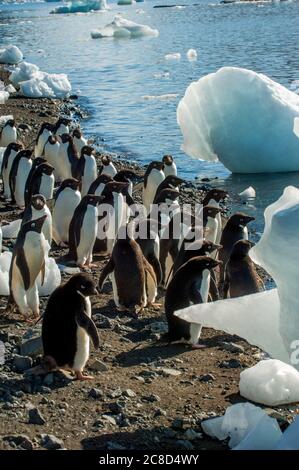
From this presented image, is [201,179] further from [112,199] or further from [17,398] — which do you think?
[17,398]

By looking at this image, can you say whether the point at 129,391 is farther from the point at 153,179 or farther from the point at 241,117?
the point at 241,117

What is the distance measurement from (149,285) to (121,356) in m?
1.33

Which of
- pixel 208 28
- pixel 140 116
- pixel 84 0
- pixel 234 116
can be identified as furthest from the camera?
pixel 84 0


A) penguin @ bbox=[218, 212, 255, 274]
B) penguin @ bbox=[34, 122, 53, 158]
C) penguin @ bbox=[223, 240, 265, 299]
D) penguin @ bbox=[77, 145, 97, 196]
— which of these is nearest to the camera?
penguin @ bbox=[223, 240, 265, 299]

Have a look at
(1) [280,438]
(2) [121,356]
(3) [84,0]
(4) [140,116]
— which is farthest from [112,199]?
(3) [84,0]

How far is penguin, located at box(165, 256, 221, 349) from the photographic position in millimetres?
6281

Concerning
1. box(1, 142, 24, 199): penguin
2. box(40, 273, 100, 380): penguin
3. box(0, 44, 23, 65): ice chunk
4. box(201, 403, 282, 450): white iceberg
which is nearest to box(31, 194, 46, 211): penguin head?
box(40, 273, 100, 380): penguin

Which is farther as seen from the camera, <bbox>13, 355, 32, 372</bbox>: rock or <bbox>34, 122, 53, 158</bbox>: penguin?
<bbox>34, 122, 53, 158</bbox>: penguin

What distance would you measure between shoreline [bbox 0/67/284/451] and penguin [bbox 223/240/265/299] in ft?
1.99

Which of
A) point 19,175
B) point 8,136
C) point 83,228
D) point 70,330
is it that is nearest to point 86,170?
point 19,175

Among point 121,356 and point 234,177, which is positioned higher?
point 121,356

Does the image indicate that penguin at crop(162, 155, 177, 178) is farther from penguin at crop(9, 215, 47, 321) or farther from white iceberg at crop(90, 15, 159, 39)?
white iceberg at crop(90, 15, 159, 39)

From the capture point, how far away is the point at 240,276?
7.21m

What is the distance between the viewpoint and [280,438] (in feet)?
13.8
